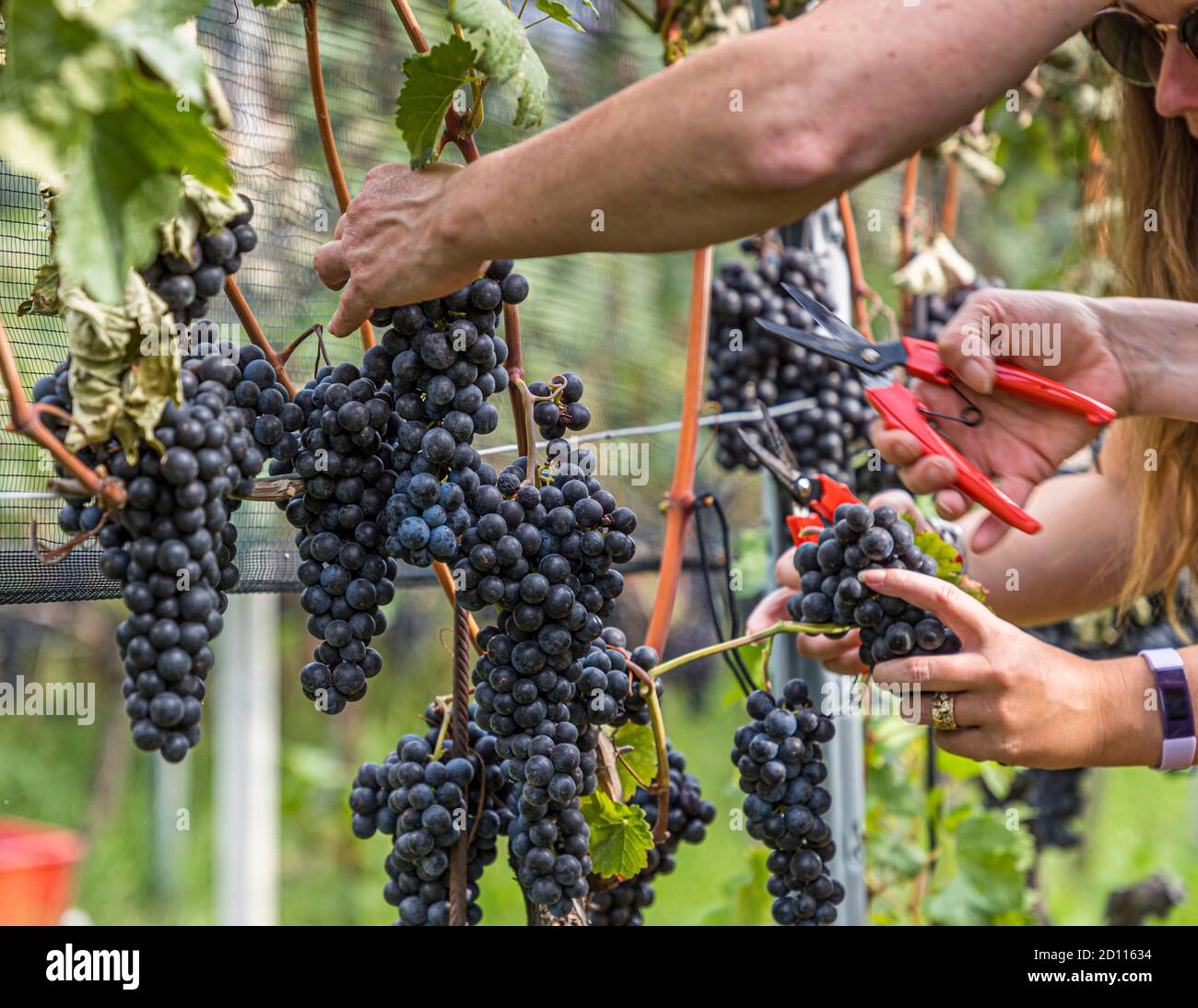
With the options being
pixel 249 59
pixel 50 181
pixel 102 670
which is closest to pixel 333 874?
pixel 102 670

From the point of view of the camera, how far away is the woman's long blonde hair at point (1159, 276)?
1.40 metres

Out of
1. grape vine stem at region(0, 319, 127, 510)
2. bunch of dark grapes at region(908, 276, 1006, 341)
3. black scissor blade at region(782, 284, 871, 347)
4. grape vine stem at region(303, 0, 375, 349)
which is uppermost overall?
bunch of dark grapes at region(908, 276, 1006, 341)

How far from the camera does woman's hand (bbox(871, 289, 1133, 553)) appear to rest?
1.14 m

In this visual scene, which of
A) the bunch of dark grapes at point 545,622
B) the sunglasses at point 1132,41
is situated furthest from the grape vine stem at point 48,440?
the sunglasses at point 1132,41

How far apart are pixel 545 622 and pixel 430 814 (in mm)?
217

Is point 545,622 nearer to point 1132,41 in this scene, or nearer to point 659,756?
point 659,756

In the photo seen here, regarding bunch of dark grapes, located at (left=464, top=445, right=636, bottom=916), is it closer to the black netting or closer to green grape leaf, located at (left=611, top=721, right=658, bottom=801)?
green grape leaf, located at (left=611, top=721, right=658, bottom=801)

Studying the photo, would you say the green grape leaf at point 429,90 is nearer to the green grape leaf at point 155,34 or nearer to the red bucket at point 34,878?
the green grape leaf at point 155,34

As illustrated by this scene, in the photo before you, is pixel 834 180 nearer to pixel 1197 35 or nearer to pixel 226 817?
pixel 1197 35

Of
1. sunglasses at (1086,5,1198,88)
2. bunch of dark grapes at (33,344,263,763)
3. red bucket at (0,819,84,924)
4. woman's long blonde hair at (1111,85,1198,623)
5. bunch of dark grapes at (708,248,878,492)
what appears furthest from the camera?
red bucket at (0,819,84,924)

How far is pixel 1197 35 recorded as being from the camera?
104cm

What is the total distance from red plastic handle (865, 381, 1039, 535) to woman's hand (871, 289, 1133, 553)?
0.05ft

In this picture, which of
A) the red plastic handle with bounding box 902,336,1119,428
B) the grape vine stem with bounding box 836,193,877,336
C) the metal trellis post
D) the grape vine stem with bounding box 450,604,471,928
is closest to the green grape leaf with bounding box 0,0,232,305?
the grape vine stem with bounding box 450,604,471,928

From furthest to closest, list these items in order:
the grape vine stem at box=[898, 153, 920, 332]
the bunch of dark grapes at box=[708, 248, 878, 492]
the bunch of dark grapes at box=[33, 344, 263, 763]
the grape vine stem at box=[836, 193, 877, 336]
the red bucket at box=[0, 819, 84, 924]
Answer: the red bucket at box=[0, 819, 84, 924] < the grape vine stem at box=[898, 153, 920, 332] < the grape vine stem at box=[836, 193, 877, 336] < the bunch of dark grapes at box=[708, 248, 878, 492] < the bunch of dark grapes at box=[33, 344, 263, 763]
